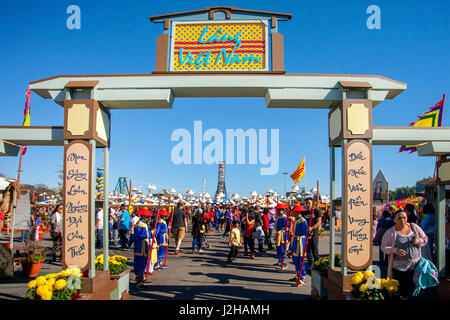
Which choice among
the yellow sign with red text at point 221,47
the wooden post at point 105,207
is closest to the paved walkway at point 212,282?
the wooden post at point 105,207

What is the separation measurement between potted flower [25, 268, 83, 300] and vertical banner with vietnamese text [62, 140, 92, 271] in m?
0.29

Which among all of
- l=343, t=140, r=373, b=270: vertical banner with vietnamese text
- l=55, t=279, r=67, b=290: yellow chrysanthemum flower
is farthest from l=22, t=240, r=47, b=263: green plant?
l=343, t=140, r=373, b=270: vertical banner with vietnamese text

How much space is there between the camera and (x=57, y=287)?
464 cm

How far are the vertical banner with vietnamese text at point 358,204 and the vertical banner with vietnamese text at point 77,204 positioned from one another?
13.4ft

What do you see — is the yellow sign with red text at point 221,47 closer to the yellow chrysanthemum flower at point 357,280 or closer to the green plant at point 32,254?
the yellow chrysanthemum flower at point 357,280

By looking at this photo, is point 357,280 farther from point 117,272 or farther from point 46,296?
point 46,296

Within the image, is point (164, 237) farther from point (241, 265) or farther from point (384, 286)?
point (384, 286)

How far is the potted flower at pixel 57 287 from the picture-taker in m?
4.59

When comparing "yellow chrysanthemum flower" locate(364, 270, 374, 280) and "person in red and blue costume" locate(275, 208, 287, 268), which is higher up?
"yellow chrysanthemum flower" locate(364, 270, 374, 280)

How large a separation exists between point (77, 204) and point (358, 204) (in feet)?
14.6

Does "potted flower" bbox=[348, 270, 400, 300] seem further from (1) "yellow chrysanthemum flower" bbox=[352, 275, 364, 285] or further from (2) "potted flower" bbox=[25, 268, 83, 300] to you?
(2) "potted flower" bbox=[25, 268, 83, 300]

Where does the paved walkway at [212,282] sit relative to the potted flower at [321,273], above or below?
below

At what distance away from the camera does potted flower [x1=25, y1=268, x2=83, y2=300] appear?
459 centimetres

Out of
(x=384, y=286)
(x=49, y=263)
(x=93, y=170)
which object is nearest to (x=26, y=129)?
(x=93, y=170)
